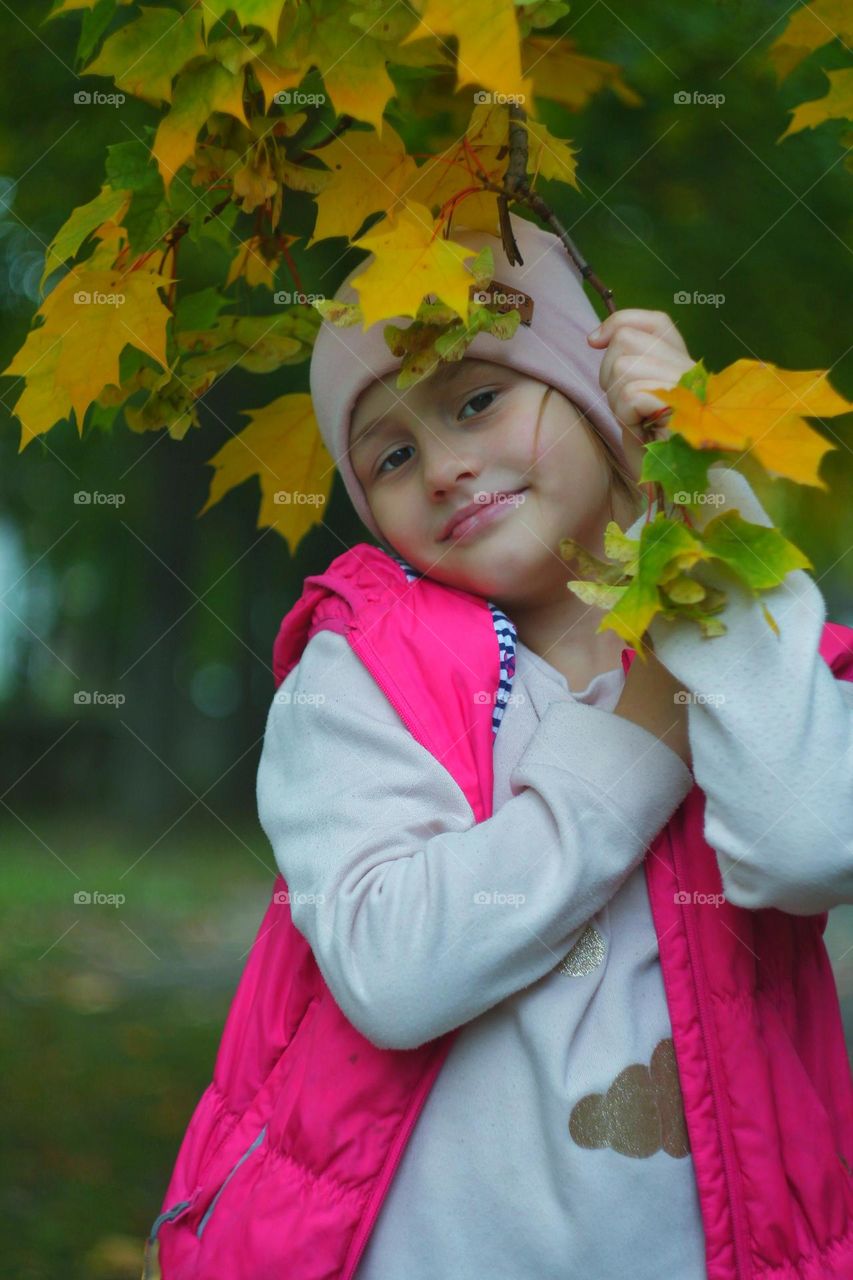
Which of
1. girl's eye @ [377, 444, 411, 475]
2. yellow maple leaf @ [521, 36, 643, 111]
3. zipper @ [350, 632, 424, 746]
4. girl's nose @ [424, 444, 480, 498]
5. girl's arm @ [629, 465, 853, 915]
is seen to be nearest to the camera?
girl's arm @ [629, 465, 853, 915]

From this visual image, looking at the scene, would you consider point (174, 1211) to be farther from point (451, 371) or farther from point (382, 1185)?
point (451, 371)

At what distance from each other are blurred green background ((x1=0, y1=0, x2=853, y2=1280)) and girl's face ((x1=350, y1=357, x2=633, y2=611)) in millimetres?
635

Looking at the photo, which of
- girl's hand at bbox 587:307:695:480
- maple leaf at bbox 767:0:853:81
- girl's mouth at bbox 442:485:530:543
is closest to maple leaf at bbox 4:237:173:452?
girl's mouth at bbox 442:485:530:543

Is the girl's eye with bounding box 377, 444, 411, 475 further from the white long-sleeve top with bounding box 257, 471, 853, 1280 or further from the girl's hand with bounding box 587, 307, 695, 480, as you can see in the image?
the white long-sleeve top with bounding box 257, 471, 853, 1280

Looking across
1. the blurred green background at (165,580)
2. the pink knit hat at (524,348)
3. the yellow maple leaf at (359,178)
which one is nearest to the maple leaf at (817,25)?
the blurred green background at (165,580)

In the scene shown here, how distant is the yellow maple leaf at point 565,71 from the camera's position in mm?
2068

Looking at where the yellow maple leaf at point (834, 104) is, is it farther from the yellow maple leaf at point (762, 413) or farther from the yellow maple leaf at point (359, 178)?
the yellow maple leaf at point (762, 413)

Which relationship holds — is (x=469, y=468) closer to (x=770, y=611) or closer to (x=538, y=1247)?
(x=770, y=611)

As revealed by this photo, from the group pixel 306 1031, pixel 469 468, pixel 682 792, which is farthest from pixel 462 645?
pixel 306 1031

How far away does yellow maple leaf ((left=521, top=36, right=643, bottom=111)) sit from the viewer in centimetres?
207

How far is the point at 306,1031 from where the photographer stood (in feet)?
5.47

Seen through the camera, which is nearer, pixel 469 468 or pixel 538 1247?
pixel 538 1247

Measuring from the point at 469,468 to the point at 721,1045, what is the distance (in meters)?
0.74

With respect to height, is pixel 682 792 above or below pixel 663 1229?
above
